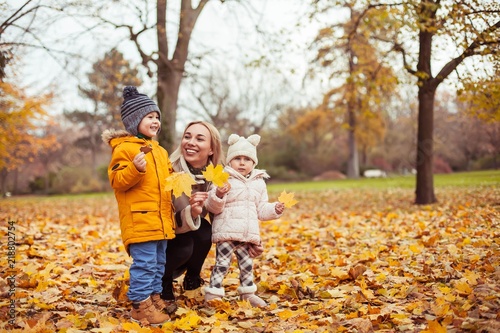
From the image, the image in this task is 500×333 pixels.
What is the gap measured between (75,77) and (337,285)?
28.3 feet

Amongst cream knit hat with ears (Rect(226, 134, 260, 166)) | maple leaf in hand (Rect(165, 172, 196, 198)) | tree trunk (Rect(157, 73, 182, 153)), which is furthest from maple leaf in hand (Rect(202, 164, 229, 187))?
tree trunk (Rect(157, 73, 182, 153))

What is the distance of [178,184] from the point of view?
3330 mm

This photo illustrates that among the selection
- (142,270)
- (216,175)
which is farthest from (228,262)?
(216,175)

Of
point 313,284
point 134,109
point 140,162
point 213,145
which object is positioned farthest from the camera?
point 313,284

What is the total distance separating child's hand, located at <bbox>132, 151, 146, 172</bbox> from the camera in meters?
3.21

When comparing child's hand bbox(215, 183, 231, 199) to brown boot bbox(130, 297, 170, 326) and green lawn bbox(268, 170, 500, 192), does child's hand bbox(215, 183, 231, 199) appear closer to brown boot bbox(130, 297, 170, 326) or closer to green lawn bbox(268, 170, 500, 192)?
brown boot bbox(130, 297, 170, 326)

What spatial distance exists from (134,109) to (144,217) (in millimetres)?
844

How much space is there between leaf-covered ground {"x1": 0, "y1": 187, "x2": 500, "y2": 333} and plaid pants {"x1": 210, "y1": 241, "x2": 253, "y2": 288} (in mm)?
216

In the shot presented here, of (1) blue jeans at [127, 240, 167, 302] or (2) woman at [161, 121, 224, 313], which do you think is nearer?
(1) blue jeans at [127, 240, 167, 302]

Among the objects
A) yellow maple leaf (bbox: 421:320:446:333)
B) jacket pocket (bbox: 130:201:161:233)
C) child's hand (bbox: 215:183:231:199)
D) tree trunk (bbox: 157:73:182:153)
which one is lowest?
yellow maple leaf (bbox: 421:320:446:333)

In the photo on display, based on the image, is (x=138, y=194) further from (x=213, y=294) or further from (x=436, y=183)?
(x=436, y=183)

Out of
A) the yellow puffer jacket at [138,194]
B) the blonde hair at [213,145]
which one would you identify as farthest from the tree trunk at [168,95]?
the yellow puffer jacket at [138,194]

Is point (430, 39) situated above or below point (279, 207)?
above

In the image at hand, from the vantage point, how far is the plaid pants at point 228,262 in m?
3.74
